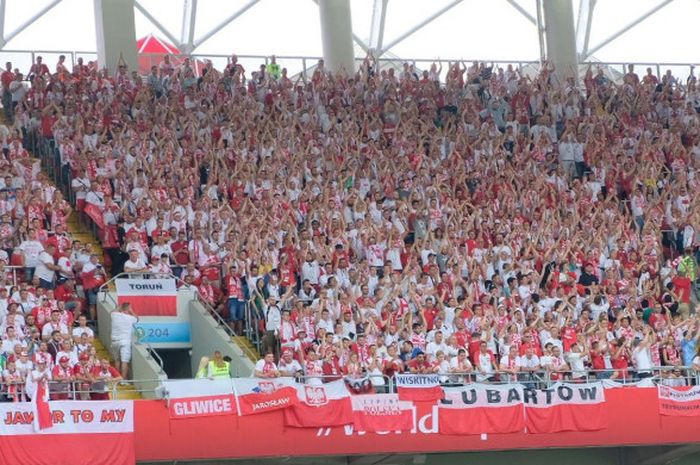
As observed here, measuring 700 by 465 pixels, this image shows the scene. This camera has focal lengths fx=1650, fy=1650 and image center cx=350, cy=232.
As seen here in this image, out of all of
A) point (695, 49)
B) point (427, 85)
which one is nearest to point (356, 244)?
point (427, 85)

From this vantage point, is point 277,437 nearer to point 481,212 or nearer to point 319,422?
point 319,422

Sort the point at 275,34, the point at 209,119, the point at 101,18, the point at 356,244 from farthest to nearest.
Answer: the point at 275,34 < the point at 101,18 < the point at 209,119 < the point at 356,244

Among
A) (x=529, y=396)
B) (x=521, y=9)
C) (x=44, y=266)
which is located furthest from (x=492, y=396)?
(x=521, y=9)

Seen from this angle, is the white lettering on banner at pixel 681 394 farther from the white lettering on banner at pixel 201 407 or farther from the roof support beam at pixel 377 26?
the roof support beam at pixel 377 26

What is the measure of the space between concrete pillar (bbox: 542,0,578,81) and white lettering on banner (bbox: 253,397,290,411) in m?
19.8

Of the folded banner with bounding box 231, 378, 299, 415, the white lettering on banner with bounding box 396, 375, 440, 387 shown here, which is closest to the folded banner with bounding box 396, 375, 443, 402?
the white lettering on banner with bounding box 396, 375, 440, 387

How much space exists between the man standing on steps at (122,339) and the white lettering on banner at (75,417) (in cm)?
259

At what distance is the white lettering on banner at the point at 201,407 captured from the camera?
24359 millimetres

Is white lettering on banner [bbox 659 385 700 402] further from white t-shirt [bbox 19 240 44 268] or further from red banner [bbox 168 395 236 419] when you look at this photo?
white t-shirt [bbox 19 240 44 268]

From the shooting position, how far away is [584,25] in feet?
164

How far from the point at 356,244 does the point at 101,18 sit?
34.2 feet

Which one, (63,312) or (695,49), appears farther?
(695,49)

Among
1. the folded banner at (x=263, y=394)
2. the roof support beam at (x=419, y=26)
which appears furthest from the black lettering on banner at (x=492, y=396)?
the roof support beam at (x=419, y=26)

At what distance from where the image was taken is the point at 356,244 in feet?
100
